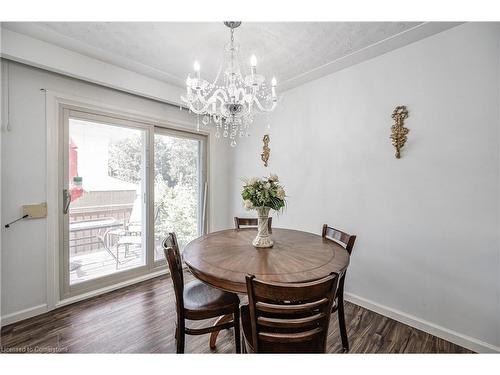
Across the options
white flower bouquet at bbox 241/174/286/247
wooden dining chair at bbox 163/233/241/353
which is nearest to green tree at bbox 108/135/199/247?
wooden dining chair at bbox 163/233/241/353

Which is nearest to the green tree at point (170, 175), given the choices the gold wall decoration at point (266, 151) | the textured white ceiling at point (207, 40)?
the textured white ceiling at point (207, 40)

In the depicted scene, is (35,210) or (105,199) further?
(105,199)

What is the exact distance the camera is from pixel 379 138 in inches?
84.4

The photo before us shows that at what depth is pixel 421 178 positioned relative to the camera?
6.25ft

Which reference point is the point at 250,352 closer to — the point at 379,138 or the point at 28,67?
the point at 379,138

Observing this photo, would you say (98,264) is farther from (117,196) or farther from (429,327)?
(429,327)

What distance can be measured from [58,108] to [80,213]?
43.5 inches

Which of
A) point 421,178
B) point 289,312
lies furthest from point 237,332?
point 421,178

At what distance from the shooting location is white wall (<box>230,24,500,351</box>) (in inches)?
64.2

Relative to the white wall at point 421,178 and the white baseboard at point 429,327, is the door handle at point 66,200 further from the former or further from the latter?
the white baseboard at point 429,327

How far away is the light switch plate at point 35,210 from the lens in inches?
79.4

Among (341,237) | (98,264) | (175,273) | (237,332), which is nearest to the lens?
(175,273)

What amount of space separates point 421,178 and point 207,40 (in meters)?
2.27
